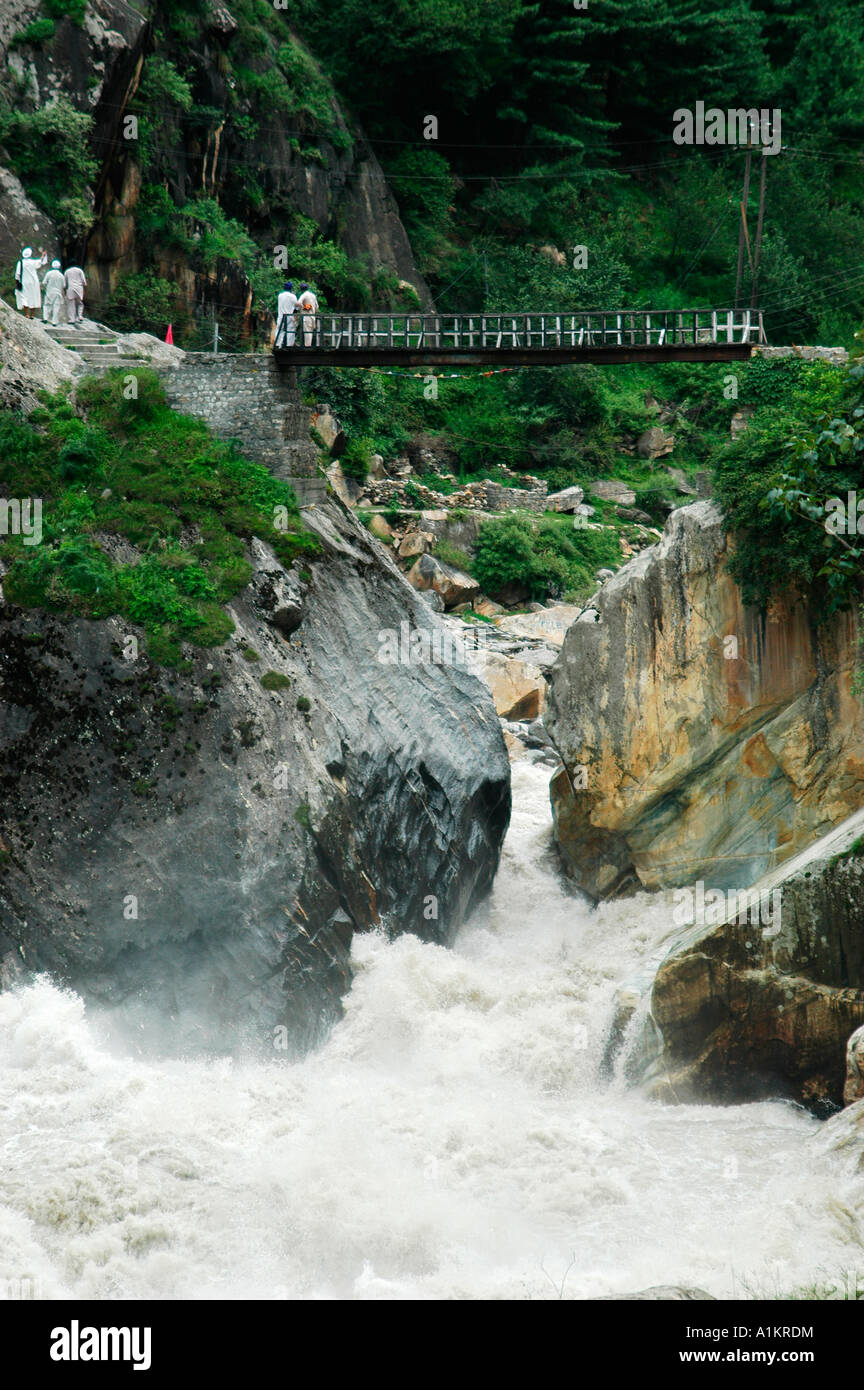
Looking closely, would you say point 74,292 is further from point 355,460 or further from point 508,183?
point 508,183

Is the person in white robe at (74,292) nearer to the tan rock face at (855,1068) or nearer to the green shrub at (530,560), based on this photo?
the green shrub at (530,560)

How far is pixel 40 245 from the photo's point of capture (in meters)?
25.8

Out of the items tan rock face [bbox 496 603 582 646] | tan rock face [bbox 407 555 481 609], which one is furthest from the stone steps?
tan rock face [bbox 496 603 582 646]

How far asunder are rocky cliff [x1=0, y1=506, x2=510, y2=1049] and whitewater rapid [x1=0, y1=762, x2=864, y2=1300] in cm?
79

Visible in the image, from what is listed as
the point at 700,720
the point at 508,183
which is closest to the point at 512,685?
the point at 700,720

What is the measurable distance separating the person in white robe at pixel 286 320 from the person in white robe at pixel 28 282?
14.7 feet

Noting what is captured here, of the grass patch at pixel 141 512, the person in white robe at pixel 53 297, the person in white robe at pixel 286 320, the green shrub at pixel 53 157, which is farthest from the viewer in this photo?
the green shrub at pixel 53 157

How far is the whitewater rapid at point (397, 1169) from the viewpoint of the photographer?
11.9m

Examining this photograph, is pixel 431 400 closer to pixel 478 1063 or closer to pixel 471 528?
pixel 471 528

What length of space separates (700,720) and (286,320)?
34.3 feet

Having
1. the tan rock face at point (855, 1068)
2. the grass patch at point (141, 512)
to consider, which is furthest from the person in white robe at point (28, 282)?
the tan rock face at point (855, 1068)

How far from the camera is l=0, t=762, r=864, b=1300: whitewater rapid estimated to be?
1191 centimetres

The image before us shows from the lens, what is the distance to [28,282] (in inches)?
890

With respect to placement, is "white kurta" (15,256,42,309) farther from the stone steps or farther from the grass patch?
the grass patch
